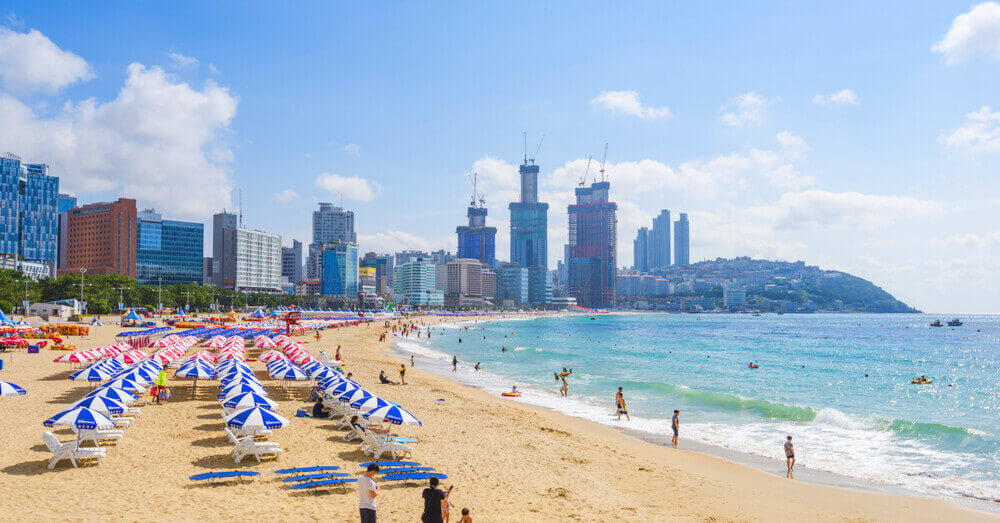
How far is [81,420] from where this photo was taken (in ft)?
45.5

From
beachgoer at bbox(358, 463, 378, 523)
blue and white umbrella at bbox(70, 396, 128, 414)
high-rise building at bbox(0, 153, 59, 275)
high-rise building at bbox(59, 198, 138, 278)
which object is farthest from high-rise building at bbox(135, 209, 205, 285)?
beachgoer at bbox(358, 463, 378, 523)

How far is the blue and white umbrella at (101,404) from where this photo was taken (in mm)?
15109

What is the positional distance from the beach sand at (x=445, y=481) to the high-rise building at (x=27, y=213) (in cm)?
15980

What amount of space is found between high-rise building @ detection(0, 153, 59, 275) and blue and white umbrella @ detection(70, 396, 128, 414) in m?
163

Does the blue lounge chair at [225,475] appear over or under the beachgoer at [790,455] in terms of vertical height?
over

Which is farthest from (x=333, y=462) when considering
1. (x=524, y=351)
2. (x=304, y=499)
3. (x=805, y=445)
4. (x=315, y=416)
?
(x=524, y=351)

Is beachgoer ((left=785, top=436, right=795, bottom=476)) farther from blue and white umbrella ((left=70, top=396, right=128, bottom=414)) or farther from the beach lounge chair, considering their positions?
blue and white umbrella ((left=70, top=396, right=128, bottom=414))

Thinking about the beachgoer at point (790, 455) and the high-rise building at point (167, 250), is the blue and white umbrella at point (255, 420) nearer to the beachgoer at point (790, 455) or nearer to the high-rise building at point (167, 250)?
the beachgoer at point (790, 455)


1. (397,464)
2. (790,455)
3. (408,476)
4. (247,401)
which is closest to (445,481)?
(408,476)

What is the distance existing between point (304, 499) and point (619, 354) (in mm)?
53913

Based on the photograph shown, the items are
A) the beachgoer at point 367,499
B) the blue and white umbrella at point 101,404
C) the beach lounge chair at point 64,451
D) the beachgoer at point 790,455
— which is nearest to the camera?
the beachgoer at point 367,499

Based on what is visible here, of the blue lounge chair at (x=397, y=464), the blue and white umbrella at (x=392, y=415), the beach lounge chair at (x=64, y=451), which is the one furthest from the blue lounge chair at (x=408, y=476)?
the beach lounge chair at (x=64, y=451)

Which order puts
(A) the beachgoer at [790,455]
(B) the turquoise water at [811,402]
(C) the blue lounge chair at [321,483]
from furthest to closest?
(B) the turquoise water at [811,402], (A) the beachgoer at [790,455], (C) the blue lounge chair at [321,483]

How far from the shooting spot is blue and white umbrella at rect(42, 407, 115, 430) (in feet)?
45.2
